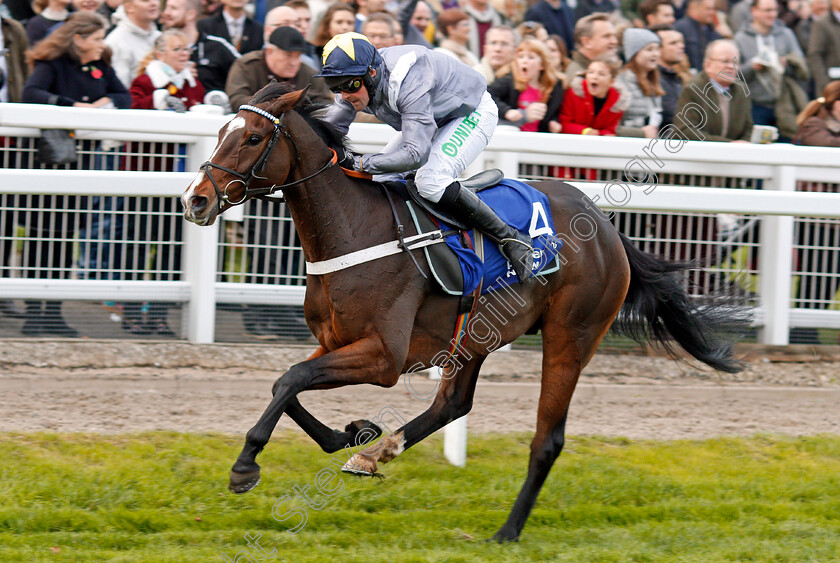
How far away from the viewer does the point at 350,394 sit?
6.20 metres

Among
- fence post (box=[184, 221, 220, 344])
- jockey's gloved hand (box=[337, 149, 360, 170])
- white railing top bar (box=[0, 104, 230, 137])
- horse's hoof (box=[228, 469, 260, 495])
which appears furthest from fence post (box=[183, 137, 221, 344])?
horse's hoof (box=[228, 469, 260, 495])

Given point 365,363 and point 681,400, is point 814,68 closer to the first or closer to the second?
point 681,400

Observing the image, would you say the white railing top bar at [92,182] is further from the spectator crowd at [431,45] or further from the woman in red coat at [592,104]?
the woman in red coat at [592,104]

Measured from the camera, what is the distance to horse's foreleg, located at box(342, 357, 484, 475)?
459 cm

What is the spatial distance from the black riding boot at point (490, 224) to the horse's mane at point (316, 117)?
50 centimetres

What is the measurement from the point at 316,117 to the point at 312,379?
1.11m

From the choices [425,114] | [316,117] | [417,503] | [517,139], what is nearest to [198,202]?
[316,117]

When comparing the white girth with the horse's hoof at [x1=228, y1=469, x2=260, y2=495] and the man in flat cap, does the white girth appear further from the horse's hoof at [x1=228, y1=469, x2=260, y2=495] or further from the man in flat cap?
the man in flat cap

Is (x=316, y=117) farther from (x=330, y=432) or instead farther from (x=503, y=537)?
(x=503, y=537)

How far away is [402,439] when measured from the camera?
15.8 ft

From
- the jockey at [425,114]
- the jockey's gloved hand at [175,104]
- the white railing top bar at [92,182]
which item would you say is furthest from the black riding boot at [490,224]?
the jockey's gloved hand at [175,104]

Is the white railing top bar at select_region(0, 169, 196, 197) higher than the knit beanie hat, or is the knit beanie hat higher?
the knit beanie hat

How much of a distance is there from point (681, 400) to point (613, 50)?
2750mm

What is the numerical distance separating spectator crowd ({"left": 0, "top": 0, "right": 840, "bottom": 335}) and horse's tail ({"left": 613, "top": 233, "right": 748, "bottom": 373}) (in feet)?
5.65
